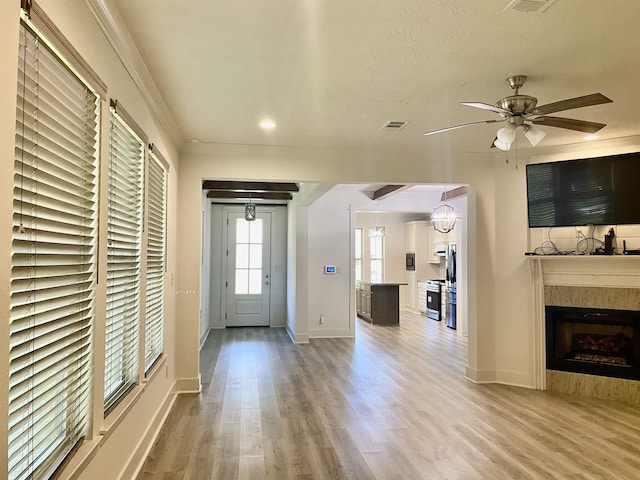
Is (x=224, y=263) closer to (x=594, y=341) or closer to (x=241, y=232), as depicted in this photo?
(x=241, y=232)

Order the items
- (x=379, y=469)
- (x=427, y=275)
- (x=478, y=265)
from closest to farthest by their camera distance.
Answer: (x=379, y=469) → (x=478, y=265) → (x=427, y=275)

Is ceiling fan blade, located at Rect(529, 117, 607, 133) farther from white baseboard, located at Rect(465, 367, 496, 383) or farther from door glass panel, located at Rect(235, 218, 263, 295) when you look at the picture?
door glass panel, located at Rect(235, 218, 263, 295)

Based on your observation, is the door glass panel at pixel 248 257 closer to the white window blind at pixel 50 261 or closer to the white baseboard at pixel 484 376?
the white baseboard at pixel 484 376

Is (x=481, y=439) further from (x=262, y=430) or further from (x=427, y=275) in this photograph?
(x=427, y=275)

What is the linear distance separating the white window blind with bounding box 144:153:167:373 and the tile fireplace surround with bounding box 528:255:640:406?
3789 millimetres

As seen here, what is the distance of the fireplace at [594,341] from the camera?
4457 mm

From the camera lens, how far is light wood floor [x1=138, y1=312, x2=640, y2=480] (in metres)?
2.94

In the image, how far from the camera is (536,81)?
2.99 metres

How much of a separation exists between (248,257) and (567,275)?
5.92 meters

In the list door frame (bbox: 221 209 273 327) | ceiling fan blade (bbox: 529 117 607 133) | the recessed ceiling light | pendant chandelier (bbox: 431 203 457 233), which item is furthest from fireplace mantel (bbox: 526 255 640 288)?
door frame (bbox: 221 209 273 327)

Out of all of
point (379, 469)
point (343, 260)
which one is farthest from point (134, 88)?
point (343, 260)

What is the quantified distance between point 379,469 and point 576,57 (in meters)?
2.86

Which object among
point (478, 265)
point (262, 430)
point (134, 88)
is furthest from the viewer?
point (478, 265)

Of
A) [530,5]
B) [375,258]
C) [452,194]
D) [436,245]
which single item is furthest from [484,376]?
[375,258]
